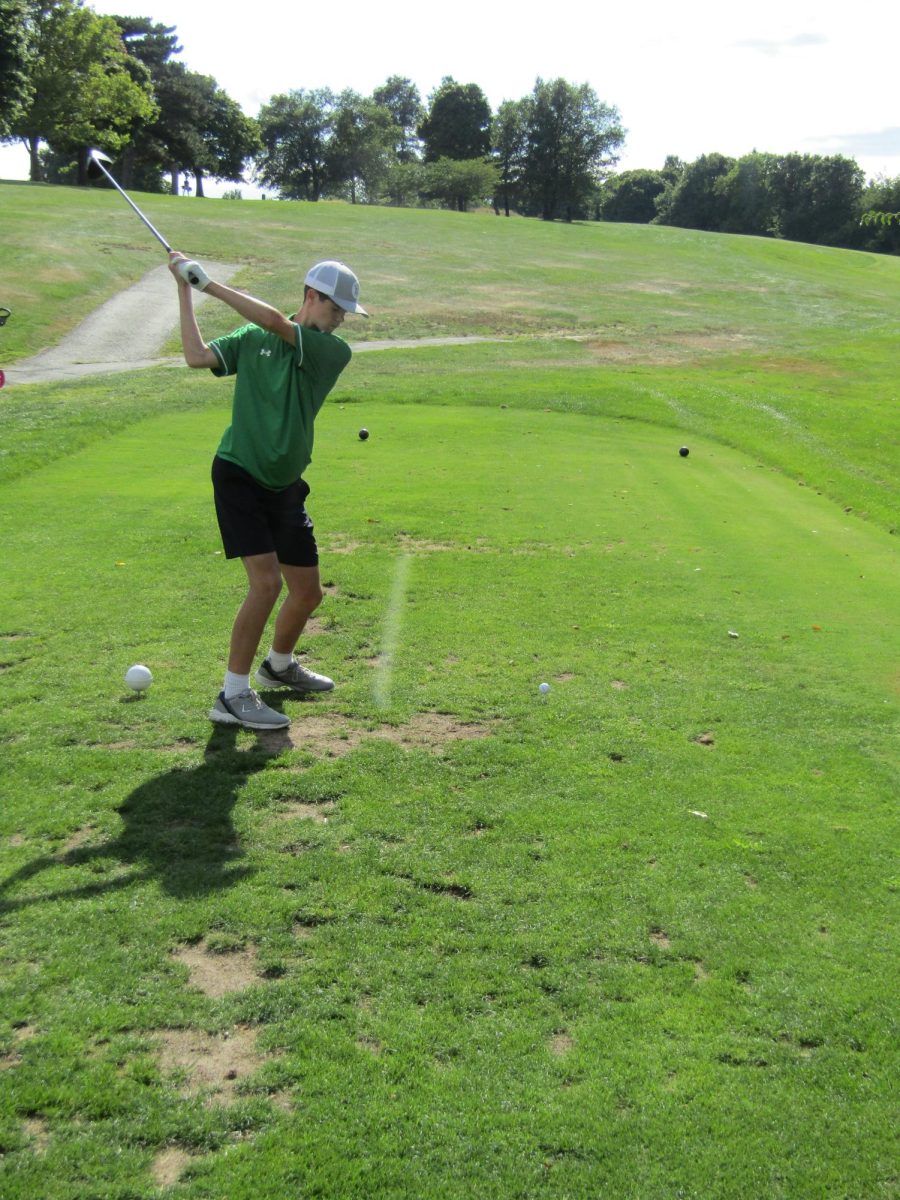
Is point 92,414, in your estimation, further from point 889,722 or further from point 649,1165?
point 649,1165

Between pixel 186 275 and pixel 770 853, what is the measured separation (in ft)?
14.0

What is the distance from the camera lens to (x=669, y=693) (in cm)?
702

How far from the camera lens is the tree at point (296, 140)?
361 feet

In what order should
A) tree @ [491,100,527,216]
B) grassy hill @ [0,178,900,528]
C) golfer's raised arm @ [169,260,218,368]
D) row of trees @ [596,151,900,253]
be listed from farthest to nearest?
row of trees @ [596,151,900,253] → tree @ [491,100,527,216] → grassy hill @ [0,178,900,528] → golfer's raised arm @ [169,260,218,368]

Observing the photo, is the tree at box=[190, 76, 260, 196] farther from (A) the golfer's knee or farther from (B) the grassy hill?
(A) the golfer's knee

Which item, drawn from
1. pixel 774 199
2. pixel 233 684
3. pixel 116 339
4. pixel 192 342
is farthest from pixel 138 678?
pixel 774 199

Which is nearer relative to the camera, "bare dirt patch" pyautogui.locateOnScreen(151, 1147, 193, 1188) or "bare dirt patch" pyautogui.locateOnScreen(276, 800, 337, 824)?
"bare dirt patch" pyautogui.locateOnScreen(151, 1147, 193, 1188)

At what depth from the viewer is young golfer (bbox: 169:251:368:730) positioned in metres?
5.92

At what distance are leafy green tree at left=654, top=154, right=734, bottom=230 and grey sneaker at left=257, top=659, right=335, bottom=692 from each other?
123 m

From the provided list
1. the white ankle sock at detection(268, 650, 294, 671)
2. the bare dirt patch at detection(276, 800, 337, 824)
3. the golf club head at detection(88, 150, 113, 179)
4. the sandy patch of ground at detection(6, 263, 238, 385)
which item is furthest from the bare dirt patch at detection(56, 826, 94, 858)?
the sandy patch of ground at detection(6, 263, 238, 385)

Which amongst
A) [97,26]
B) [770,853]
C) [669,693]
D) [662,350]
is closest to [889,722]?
[669,693]

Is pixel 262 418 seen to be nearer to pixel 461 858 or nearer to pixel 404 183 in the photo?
pixel 461 858

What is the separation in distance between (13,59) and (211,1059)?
58030mm

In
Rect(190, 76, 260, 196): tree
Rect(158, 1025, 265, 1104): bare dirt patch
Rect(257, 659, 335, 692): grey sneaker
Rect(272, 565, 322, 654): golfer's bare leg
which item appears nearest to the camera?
Rect(158, 1025, 265, 1104): bare dirt patch
